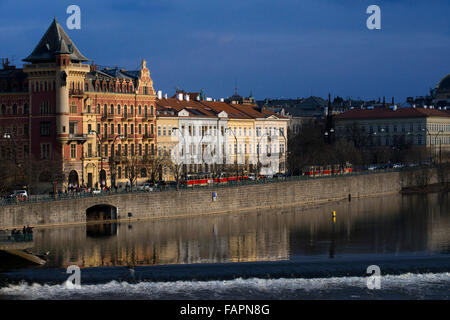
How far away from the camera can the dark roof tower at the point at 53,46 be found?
100669 mm

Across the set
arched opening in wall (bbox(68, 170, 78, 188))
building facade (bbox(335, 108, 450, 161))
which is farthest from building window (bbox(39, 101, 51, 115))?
building facade (bbox(335, 108, 450, 161))

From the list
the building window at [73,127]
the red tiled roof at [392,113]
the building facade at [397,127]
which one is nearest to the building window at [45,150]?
the building window at [73,127]

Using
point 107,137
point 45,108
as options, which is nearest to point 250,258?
point 45,108

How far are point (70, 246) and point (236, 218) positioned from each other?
24.0m

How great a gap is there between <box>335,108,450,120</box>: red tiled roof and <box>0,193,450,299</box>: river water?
75207mm

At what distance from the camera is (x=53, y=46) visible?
101250 millimetres

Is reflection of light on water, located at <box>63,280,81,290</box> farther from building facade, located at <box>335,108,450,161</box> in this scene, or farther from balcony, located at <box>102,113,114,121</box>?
building facade, located at <box>335,108,450,161</box>

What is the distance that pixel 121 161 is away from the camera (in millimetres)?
109188

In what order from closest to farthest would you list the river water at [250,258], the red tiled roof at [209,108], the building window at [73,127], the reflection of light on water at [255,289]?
the reflection of light on water at [255,289]
the river water at [250,258]
the building window at [73,127]
the red tiled roof at [209,108]

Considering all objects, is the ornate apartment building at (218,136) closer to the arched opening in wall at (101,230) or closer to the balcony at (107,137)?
the balcony at (107,137)

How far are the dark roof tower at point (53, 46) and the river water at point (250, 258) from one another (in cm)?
1967

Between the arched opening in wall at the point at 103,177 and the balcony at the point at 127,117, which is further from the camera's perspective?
the balcony at the point at 127,117

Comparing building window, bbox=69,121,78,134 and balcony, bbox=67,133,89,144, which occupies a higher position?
building window, bbox=69,121,78,134

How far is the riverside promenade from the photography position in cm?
8450
